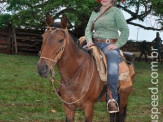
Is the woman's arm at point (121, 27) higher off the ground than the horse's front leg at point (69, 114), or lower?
higher

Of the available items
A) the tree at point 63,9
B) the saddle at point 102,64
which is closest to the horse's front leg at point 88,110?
the saddle at point 102,64

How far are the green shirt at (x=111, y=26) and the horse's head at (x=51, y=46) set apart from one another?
Result: 84cm

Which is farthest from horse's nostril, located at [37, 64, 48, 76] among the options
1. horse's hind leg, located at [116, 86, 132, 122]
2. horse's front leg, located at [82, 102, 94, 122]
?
horse's hind leg, located at [116, 86, 132, 122]

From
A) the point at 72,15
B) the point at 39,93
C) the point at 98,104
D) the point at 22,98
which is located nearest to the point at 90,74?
the point at 98,104

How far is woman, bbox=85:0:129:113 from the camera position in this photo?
5445mm

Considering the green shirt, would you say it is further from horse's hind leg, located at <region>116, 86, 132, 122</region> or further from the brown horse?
horse's hind leg, located at <region>116, 86, 132, 122</region>

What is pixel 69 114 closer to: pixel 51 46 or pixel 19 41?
pixel 51 46

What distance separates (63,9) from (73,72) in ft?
56.4

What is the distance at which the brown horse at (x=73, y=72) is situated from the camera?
4.78 m

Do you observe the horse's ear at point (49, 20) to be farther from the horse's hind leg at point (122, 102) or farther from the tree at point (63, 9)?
the tree at point (63, 9)

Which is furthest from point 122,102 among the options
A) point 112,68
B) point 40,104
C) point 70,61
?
point 40,104

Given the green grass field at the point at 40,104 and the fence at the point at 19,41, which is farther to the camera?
the fence at the point at 19,41

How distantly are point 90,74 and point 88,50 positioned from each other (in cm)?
47

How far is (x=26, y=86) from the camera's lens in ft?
39.0
